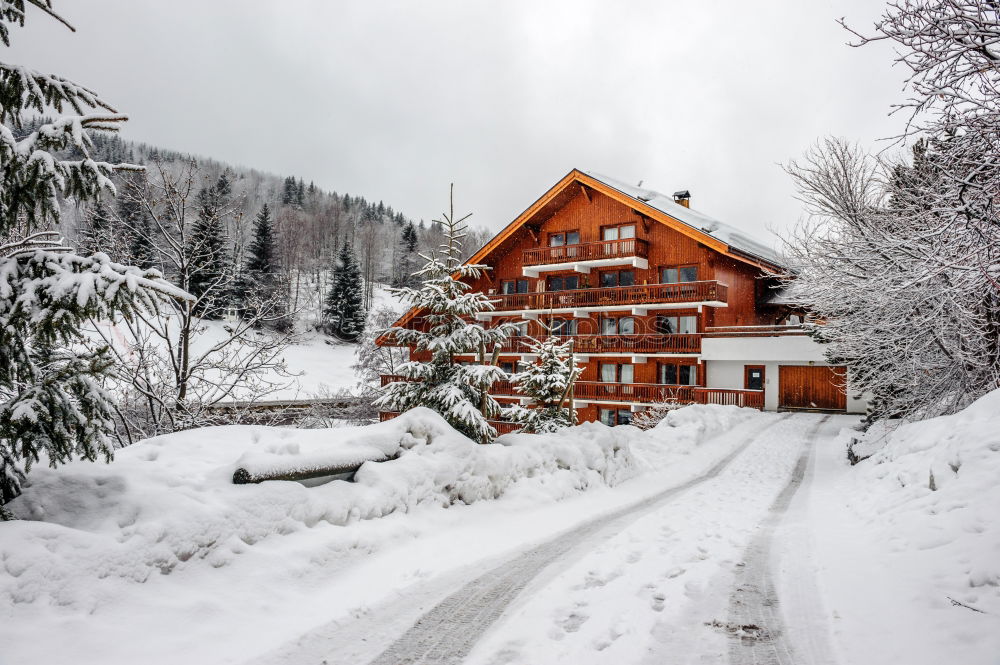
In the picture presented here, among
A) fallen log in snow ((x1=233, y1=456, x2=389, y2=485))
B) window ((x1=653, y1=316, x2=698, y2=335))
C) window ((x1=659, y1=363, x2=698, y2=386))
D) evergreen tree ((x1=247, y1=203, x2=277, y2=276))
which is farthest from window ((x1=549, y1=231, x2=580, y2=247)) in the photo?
evergreen tree ((x1=247, y1=203, x2=277, y2=276))

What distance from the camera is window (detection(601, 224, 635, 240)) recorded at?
29.4 meters

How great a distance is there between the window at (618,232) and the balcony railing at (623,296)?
3.31 meters

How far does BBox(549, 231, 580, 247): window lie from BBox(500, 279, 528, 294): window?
2.99m

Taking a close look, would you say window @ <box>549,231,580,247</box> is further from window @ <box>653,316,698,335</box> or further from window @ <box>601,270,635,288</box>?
window @ <box>653,316,698,335</box>

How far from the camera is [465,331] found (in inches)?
447

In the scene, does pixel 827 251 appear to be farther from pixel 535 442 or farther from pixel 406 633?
pixel 406 633

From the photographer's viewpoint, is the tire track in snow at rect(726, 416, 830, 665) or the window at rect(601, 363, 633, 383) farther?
the window at rect(601, 363, 633, 383)

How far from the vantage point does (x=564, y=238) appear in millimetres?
31656

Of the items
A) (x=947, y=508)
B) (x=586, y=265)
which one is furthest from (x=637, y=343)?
(x=947, y=508)

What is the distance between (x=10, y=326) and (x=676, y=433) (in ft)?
50.4

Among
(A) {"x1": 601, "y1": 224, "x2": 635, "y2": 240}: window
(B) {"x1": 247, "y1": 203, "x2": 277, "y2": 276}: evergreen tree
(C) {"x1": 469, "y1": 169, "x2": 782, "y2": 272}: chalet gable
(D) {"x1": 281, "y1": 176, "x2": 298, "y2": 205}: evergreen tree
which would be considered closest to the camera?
(C) {"x1": 469, "y1": 169, "x2": 782, "y2": 272}: chalet gable

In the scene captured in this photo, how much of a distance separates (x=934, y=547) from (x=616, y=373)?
24.2 meters

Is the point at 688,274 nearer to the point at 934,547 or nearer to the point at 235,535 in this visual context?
the point at 934,547

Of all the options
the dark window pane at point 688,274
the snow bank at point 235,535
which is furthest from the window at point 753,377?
the snow bank at point 235,535
